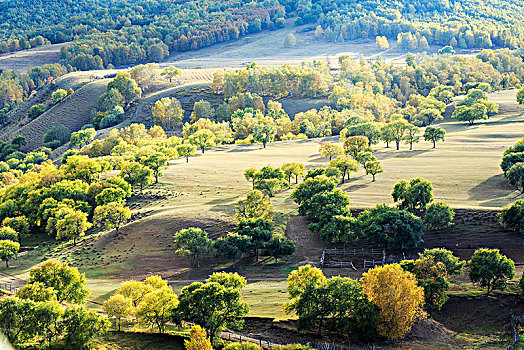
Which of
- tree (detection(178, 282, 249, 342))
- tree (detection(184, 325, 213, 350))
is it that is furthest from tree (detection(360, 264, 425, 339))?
tree (detection(184, 325, 213, 350))

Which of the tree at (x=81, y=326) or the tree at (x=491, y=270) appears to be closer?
the tree at (x=81, y=326)

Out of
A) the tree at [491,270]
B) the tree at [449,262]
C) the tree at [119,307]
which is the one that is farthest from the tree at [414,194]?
the tree at [119,307]

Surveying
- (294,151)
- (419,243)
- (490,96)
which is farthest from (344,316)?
(490,96)

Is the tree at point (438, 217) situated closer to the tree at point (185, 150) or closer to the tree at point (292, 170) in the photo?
the tree at point (292, 170)

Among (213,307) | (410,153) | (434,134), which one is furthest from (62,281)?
(434,134)

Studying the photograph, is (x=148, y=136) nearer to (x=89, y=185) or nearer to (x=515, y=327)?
(x=89, y=185)

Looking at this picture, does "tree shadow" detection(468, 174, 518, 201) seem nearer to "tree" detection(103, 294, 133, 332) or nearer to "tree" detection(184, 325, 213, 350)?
"tree" detection(184, 325, 213, 350)

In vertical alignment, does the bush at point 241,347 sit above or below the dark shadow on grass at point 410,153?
below
